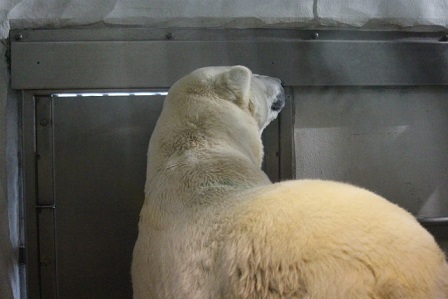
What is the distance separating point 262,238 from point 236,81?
0.89 m

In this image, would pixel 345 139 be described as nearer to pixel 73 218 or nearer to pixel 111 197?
Result: pixel 111 197

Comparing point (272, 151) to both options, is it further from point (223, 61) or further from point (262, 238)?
point (262, 238)

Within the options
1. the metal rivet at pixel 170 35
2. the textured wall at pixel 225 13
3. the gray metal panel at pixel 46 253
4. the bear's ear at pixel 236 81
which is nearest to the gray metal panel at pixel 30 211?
the gray metal panel at pixel 46 253

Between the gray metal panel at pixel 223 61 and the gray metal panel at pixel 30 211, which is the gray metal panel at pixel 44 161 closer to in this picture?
the gray metal panel at pixel 30 211

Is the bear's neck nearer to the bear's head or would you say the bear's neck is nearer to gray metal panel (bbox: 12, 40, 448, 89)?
the bear's head

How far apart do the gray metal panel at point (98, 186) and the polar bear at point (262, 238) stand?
0.52 meters

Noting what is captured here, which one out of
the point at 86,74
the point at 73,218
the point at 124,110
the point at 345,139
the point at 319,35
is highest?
the point at 319,35

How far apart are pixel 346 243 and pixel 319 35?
54.3 inches

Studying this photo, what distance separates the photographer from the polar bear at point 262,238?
1.00 meters

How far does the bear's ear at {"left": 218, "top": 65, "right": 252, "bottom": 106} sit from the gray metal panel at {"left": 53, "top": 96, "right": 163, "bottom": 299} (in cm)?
39

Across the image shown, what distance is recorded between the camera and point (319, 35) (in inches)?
86.4

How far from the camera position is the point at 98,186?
2.12 meters

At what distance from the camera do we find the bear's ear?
72.3 inches

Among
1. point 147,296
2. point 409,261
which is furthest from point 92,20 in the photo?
point 409,261
